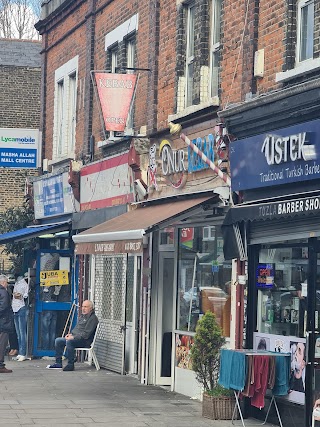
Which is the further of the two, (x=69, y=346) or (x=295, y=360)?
(x=69, y=346)

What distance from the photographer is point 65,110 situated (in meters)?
23.5

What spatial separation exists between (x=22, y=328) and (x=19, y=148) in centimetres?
514

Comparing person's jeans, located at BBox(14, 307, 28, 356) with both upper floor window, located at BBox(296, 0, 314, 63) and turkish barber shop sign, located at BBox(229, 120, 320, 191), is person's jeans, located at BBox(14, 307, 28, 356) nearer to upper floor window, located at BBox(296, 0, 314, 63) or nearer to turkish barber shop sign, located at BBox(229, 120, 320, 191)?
turkish barber shop sign, located at BBox(229, 120, 320, 191)

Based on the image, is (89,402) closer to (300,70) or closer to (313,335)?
(313,335)

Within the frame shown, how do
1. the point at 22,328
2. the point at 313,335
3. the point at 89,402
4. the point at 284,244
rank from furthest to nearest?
the point at 22,328
the point at 89,402
the point at 284,244
the point at 313,335

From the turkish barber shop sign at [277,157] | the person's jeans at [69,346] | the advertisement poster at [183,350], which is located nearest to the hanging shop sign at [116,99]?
the advertisement poster at [183,350]

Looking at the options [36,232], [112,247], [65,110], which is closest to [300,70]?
[112,247]

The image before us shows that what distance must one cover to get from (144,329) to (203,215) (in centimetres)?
295

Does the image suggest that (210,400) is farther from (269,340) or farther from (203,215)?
(203,215)

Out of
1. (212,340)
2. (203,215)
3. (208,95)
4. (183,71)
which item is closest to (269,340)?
(212,340)

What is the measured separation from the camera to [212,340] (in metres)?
13.4

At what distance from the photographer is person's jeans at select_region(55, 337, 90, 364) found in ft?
61.9

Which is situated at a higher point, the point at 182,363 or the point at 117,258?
the point at 117,258

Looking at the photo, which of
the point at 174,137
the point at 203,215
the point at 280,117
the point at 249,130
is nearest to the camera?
the point at 280,117
